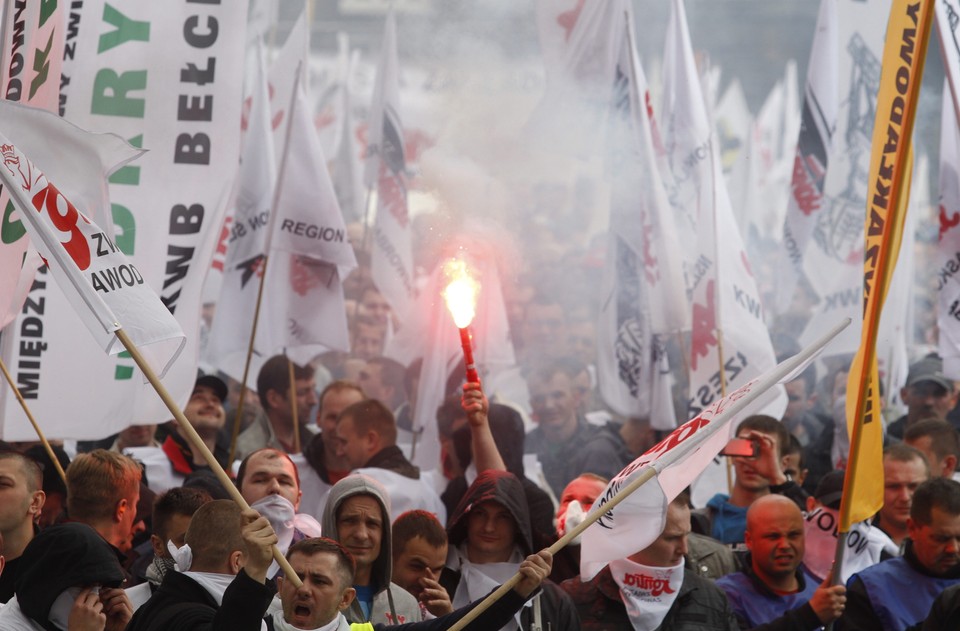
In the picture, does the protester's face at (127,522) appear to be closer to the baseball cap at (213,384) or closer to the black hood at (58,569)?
the black hood at (58,569)

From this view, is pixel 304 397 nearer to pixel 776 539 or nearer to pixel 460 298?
pixel 460 298

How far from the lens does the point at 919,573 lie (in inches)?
220

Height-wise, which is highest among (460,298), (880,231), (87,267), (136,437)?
(880,231)

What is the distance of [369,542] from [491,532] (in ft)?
1.65

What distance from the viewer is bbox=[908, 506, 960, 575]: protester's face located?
5520 mm

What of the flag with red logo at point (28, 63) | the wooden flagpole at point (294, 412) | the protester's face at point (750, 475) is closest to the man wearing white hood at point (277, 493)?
the flag with red logo at point (28, 63)

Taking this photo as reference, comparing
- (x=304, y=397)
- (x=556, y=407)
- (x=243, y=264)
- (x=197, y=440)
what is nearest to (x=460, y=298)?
(x=197, y=440)

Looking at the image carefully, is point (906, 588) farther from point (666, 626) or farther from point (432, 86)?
point (432, 86)

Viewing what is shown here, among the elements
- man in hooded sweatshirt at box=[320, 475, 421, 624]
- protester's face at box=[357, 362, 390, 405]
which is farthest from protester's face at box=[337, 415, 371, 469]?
protester's face at box=[357, 362, 390, 405]

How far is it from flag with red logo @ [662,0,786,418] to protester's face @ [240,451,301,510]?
3217mm

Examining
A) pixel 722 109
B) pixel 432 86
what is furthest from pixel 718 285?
pixel 722 109

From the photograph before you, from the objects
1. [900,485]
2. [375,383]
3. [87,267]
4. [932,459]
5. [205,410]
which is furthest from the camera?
[375,383]

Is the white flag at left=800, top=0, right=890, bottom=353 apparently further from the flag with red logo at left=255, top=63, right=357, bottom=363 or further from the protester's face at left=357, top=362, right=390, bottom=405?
the flag with red logo at left=255, top=63, right=357, bottom=363

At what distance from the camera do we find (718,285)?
873 cm
